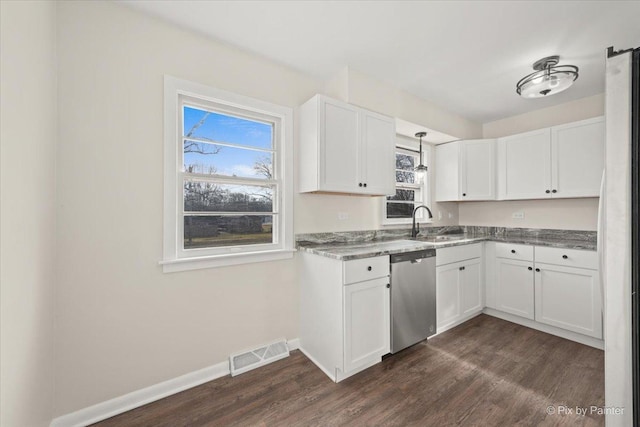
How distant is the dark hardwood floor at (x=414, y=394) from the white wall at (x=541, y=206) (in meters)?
1.56

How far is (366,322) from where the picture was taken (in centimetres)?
204

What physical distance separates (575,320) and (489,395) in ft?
5.05

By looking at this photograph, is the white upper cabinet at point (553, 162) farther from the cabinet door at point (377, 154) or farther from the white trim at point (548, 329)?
the cabinet door at point (377, 154)

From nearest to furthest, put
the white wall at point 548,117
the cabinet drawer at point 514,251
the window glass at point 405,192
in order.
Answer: the cabinet drawer at point 514,251
the white wall at point 548,117
the window glass at point 405,192

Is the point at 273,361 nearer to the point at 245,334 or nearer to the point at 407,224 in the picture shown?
the point at 245,334

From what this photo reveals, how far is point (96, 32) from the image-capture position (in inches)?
64.2

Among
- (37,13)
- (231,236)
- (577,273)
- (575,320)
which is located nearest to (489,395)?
(575,320)

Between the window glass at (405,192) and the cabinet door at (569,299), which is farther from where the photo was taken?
the window glass at (405,192)

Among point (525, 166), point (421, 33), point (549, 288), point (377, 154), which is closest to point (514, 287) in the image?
point (549, 288)

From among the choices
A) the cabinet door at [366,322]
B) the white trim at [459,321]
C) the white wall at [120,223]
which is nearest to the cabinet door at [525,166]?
the white trim at [459,321]

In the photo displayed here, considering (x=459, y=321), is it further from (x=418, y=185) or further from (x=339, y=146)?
(x=339, y=146)

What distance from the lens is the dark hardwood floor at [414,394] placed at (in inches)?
62.7

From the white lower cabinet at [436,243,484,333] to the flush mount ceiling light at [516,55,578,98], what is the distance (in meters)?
1.67

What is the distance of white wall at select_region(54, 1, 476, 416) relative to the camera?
1.55m
